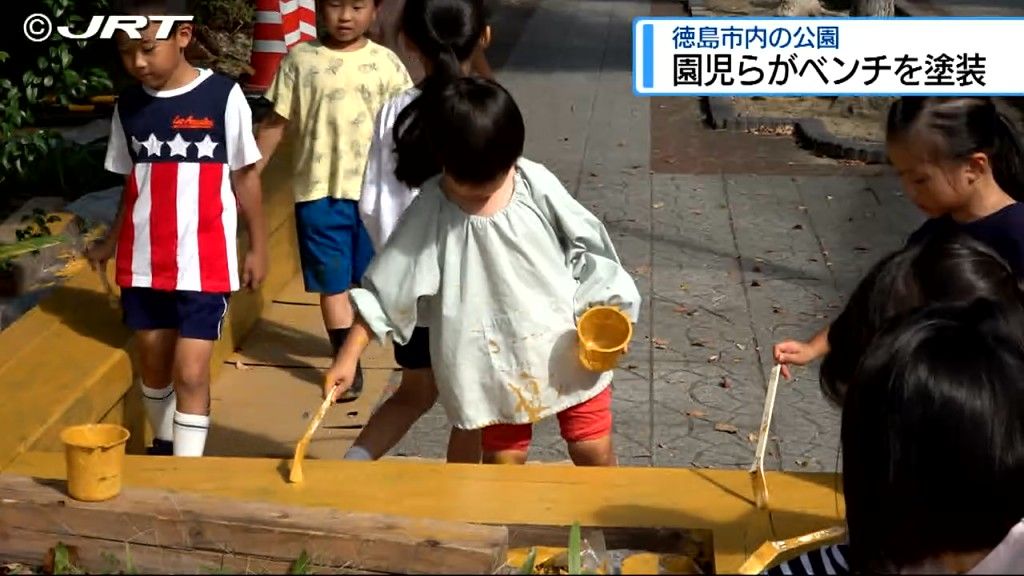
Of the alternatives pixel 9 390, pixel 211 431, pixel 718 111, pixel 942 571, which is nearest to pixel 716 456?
pixel 211 431

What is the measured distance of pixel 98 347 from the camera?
4668 mm

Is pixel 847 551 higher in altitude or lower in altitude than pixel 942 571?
lower

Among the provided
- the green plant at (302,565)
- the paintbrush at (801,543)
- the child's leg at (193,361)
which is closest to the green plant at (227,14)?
the child's leg at (193,361)

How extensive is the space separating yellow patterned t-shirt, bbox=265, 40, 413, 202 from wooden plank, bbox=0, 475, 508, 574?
7.22ft

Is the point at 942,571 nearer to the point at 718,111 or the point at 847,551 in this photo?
the point at 847,551

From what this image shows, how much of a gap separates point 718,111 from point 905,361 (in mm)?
9055

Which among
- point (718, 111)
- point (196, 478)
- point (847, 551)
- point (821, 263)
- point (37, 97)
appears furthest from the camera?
point (718, 111)

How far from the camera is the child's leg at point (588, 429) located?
378cm

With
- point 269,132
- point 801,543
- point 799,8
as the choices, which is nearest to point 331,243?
point 269,132

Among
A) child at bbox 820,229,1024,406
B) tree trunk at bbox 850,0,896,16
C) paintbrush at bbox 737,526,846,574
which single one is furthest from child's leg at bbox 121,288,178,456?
tree trunk at bbox 850,0,896,16

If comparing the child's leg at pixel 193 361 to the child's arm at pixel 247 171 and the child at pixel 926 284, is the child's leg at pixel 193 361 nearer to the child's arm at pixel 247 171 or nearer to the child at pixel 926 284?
the child's arm at pixel 247 171

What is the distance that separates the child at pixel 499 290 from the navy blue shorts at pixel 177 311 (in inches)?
32.6

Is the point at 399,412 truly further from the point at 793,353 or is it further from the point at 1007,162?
the point at 1007,162

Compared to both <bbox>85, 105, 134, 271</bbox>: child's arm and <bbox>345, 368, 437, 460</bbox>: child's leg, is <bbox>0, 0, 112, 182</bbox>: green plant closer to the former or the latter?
<bbox>85, 105, 134, 271</bbox>: child's arm
